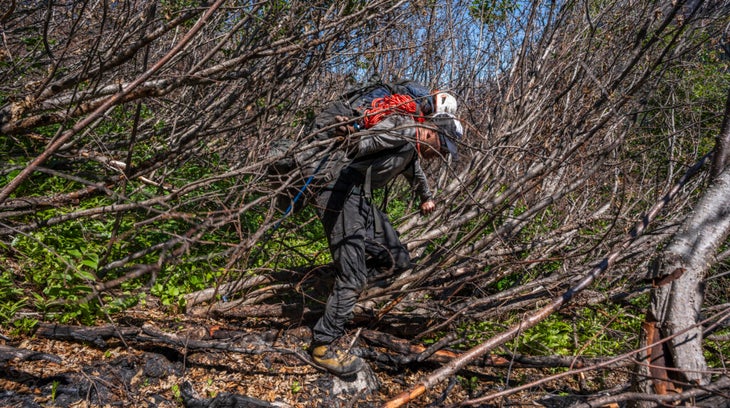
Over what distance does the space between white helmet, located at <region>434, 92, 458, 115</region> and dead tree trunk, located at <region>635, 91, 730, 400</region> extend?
1.61 m

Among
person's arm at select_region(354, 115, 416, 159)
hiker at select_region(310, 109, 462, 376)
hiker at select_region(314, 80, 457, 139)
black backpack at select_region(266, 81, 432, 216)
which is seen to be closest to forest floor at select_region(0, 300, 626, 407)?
hiker at select_region(310, 109, 462, 376)

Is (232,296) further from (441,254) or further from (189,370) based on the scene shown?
(441,254)

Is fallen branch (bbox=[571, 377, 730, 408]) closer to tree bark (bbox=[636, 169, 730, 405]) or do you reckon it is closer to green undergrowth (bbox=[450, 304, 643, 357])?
tree bark (bbox=[636, 169, 730, 405])

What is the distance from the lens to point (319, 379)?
338 cm

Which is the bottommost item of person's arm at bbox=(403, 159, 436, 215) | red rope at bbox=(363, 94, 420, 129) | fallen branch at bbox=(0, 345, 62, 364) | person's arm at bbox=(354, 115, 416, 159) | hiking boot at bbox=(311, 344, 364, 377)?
hiking boot at bbox=(311, 344, 364, 377)

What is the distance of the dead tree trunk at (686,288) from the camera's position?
2.29 m

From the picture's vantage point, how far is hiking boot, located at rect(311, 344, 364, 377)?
3.30 meters

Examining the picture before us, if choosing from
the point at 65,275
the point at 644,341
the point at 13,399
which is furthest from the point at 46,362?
the point at 644,341

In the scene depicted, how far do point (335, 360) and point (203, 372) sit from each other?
35.5 inches

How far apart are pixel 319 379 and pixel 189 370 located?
0.90m

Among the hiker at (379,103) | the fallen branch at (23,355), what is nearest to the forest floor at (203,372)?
the fallen branch at (23,355)

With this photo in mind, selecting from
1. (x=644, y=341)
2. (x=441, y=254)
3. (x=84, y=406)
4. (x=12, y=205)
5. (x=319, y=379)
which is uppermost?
(x=12, y=205)

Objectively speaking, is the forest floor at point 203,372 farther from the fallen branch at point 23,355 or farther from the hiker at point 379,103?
the hiker at point 379,103

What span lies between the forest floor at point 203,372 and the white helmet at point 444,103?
1868 millimetres
